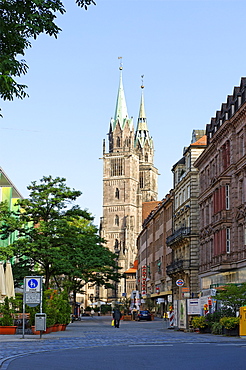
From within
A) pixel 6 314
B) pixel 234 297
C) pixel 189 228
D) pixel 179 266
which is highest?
pixel 189 228

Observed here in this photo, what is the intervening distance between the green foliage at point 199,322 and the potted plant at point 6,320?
8870 mm

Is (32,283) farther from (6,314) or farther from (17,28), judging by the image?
(17,28)

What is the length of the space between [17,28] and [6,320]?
2228cm

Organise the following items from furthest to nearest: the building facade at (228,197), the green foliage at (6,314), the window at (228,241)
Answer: the window at (228,241) < the building facade at (228,197) < the green foliage at (6,314)

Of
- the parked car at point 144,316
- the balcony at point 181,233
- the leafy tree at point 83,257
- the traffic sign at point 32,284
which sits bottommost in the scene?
the parked car at point 144,316

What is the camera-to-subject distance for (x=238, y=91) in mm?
53094

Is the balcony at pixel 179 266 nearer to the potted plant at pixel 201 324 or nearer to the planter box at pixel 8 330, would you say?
the potted plant at pixel 201 324

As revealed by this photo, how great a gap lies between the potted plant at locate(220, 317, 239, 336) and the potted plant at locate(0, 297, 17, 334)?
9.26 meters

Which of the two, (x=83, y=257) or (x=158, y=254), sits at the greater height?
(x=158, y=254)

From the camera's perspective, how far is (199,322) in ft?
118

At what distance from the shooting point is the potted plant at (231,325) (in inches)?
1242

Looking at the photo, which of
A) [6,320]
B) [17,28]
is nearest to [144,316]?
[6,320]

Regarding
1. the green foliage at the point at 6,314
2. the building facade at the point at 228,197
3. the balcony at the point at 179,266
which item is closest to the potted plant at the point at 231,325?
the green foliage at the point at 6,314

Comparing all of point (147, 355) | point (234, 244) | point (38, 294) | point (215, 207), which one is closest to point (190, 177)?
point (215, 207)
